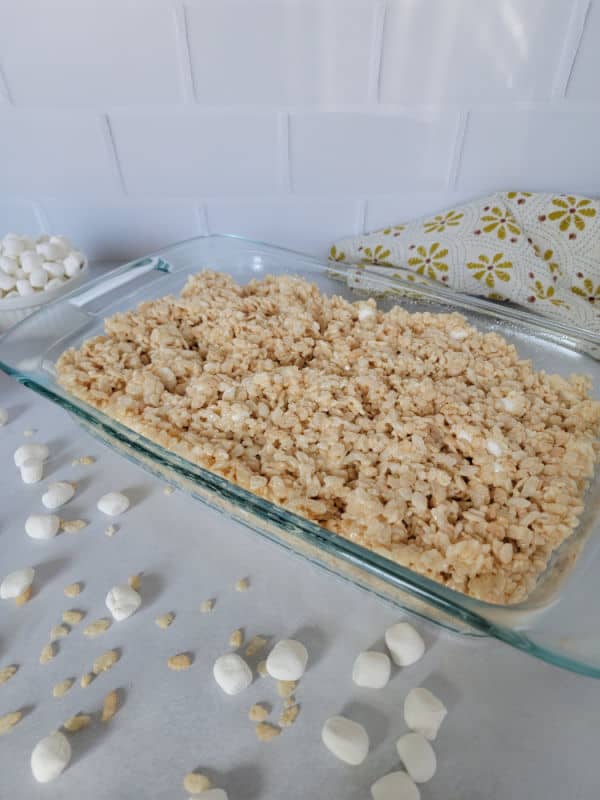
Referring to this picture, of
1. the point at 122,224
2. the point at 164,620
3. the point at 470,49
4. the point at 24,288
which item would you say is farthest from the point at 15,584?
the point at 470,49

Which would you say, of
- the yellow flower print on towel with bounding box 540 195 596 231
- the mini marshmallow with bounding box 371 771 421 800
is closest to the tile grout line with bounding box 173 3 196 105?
the yellow flower print on towel with bounding box 540 195 596 231

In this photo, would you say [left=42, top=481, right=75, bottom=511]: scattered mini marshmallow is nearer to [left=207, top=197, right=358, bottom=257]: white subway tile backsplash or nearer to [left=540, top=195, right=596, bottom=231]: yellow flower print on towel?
[left=207, top=197, right=358, bottom=257]: white subway tile backsplash

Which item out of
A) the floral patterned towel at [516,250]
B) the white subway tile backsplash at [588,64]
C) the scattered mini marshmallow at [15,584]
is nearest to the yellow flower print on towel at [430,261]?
the floral patterned towel at [516,250]

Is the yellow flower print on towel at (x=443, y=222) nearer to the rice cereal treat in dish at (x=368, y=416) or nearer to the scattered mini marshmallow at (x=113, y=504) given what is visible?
the rice cereal treat in dish at (x=368, y=416)

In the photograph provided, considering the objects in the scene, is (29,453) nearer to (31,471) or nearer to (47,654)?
(31,471)

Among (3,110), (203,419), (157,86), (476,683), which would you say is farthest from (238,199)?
(476,683)
